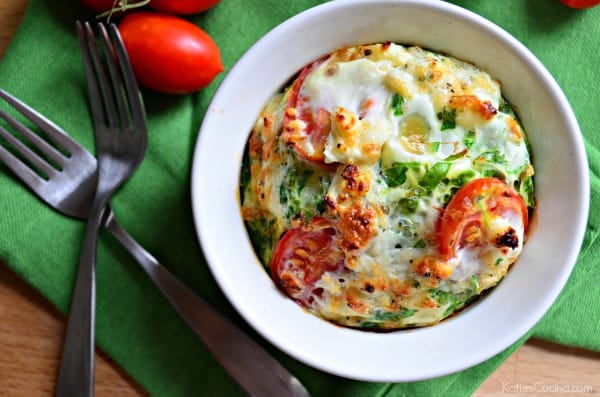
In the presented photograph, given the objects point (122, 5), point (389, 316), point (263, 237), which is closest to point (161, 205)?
point (263, 237)

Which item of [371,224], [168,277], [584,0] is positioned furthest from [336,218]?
[584,0]

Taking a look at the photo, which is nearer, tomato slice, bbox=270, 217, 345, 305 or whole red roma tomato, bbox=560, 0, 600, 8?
tomato slice, bbox=270, 217, 345, 305

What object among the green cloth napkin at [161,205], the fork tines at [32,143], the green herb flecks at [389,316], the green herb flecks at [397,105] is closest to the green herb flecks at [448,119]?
the green herb flecks at [397,105]

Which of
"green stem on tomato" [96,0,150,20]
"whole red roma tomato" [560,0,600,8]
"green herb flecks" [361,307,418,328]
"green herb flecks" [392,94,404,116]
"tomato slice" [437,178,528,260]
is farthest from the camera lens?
"whole red roma tomato" [560,0,600,8]

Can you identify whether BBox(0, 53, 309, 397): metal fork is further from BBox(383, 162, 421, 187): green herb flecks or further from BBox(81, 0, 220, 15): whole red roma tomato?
BBox(383, 162, 421, 187): green herb flecks

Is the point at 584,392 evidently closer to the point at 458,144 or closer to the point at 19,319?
the point at 458,144

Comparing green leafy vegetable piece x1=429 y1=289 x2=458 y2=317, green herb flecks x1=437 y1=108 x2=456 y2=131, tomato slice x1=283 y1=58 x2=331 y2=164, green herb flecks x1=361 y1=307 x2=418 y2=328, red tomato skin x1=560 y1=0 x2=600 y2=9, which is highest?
red tomato skin x1=560 y1=0 x2=600 y2=9

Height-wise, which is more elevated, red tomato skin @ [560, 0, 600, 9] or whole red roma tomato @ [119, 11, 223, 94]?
red tomato skin @ [560, 0, 600, 9]

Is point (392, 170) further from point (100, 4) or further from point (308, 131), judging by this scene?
point (100, 4)

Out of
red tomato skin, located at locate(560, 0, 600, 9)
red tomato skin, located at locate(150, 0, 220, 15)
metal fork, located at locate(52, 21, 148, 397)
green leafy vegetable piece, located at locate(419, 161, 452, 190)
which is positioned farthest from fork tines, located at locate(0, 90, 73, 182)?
red tomato skin, located at locate(560, 0, 600, 9)
